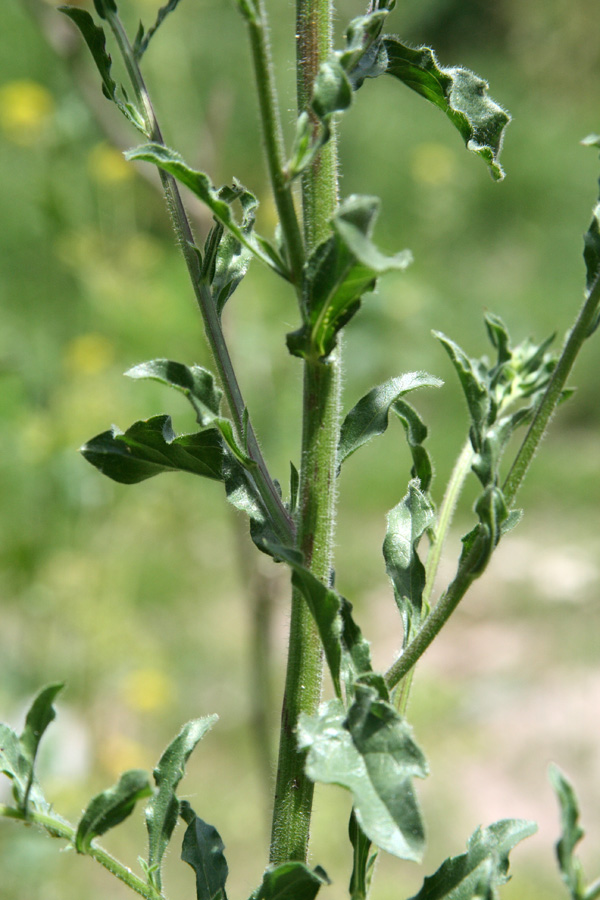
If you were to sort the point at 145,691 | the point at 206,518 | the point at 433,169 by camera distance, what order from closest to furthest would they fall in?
the point at 145,691 → the point at 206,518 → the point at 433,169

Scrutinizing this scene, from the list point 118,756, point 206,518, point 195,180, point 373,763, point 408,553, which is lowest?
point 118,756

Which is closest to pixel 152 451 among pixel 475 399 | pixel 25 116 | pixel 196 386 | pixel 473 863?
pixel 196 386

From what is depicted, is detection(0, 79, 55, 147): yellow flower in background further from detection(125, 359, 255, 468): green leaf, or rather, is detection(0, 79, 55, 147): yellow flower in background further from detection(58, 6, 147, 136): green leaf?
detection(125, 359, 255, 468): green leaf

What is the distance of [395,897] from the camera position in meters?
2.07

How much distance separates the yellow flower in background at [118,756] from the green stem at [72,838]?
1.60 metres

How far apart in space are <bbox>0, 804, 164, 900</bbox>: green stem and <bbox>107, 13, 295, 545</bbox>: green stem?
198 millimetres

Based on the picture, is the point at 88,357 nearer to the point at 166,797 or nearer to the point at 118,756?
the point at 118,756

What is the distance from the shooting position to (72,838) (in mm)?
520

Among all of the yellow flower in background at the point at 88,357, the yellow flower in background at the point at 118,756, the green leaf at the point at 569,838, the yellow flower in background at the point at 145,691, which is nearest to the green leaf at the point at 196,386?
the green leaf at the point at 569,838

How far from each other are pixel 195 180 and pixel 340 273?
9 cm

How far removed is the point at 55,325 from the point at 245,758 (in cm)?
164

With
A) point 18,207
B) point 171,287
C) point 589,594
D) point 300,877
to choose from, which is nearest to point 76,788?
point 300,877

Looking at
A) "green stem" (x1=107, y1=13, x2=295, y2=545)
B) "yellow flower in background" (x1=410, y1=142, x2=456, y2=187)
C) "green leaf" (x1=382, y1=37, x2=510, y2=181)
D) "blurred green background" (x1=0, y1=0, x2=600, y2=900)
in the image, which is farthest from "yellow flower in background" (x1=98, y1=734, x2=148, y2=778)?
"yellow flower in background" (x1=410, y1=142, x2=456, y2=187)

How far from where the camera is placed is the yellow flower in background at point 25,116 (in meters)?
2.64
